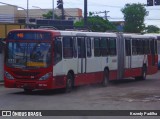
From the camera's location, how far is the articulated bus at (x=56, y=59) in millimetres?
22547

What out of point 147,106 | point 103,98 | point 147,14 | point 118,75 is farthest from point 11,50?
point 147,14

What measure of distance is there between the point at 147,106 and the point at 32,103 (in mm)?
3920

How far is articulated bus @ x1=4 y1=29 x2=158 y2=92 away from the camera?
2255cm

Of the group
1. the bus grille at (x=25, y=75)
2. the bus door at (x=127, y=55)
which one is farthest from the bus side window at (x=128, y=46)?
the bus grille at (x=25, y=75)

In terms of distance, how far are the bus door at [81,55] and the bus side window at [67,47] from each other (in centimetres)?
93

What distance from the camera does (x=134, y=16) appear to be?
9231 centimetres

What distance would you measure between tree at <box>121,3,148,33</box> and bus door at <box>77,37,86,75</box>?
2529 inches

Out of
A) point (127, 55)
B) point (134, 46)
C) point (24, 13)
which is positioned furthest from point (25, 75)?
point (24, 13)

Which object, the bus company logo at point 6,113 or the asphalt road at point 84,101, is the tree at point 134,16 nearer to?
the asphalt road at point 84,101

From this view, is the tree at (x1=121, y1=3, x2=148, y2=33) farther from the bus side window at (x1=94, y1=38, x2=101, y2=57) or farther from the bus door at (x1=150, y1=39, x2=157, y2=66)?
the bus side window at (x1=94, y1=38, x2=101, y2=57)

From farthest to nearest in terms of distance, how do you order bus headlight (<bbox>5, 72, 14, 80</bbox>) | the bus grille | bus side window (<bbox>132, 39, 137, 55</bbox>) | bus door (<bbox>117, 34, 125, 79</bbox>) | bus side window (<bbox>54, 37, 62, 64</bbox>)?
bus side window (<bbox>132, 39, 137, 55</bbox>)
bus door (<bbox>117, 34, 125, 79</bbox>)
bus headlight (<bbox>5, 72, 14, 80</bbox>)
bus side window (<bbox>54, 37, 62, 64</bbox>)
the bus grille

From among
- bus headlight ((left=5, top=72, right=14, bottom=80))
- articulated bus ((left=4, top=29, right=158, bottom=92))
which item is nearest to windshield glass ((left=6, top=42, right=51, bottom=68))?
articulated bus ((left=4, top=29, right=158, bottom=92))

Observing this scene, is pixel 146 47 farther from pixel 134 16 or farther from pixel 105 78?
pixel 134 16

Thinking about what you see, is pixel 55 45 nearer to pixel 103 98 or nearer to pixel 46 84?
pixel 46 84
